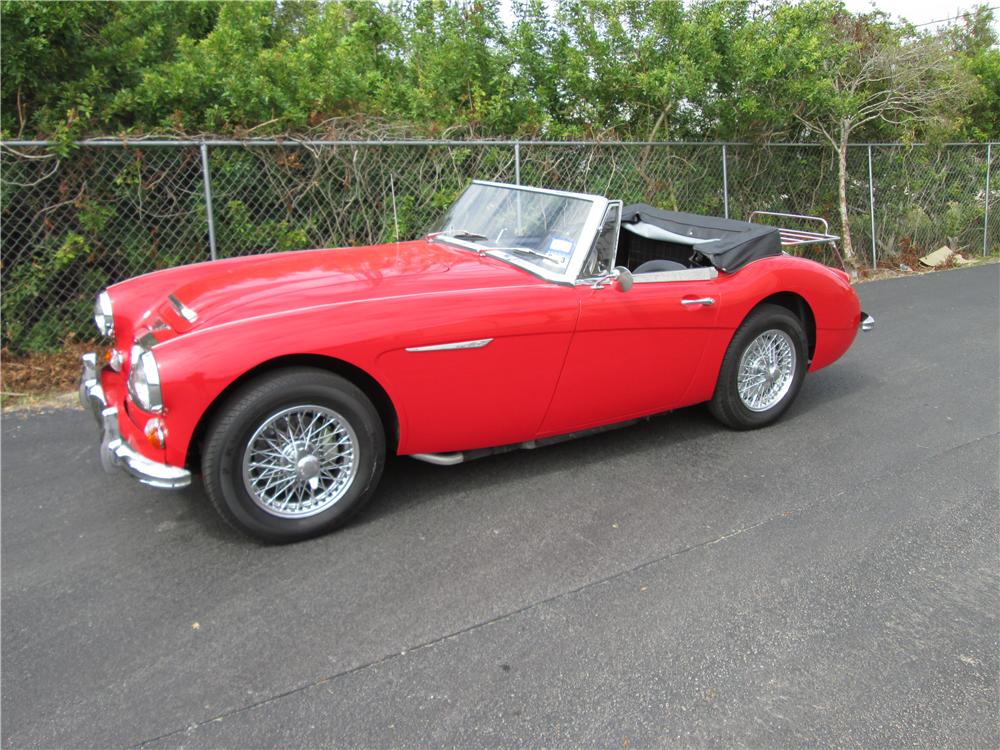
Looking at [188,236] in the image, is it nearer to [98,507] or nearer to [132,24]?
[132,24]

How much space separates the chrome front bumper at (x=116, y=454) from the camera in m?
3.13

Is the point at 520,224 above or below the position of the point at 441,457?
above

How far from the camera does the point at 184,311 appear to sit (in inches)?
137

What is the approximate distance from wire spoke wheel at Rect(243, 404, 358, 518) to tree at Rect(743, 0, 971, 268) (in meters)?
7.88

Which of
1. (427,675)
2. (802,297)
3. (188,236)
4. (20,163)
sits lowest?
(427,675)

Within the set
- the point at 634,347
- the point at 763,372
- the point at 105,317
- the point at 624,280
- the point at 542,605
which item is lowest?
the point at 542,605

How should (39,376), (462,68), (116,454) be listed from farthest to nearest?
(462,68)
(39,376)
(116,454)

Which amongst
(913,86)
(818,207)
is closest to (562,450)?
(818,207)

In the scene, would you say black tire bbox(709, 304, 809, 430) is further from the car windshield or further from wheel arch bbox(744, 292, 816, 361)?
the car windshield

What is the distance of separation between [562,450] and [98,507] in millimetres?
2424

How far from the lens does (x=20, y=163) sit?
598 centimetres

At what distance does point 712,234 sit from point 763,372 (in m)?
0.92

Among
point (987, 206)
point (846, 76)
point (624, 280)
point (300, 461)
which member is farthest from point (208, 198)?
point (987, 206)

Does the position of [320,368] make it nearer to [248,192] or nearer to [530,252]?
[530,252]
